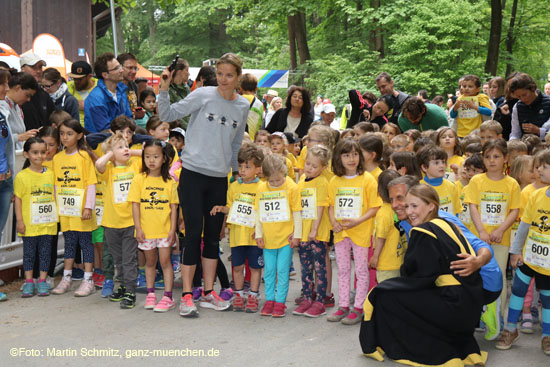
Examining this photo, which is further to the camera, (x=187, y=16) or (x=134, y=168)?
(x=187, y=16)

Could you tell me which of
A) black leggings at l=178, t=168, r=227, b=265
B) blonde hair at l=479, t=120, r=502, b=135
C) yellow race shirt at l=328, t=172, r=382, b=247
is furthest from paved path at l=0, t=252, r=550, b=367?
blonde hair at l=479, t=120, r=502, b=135

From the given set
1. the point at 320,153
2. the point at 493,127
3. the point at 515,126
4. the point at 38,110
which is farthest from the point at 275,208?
the point at 515,126

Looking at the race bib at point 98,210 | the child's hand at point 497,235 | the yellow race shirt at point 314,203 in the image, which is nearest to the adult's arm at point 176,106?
the yellow race shirt at point 314,203

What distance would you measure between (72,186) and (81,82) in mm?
1761

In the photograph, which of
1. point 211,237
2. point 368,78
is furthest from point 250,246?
point 368,78

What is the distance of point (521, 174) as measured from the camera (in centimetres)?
600

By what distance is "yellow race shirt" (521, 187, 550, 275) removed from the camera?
4914 millimetres

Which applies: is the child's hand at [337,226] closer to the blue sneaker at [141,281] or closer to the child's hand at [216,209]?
the child's hand at [216,209]

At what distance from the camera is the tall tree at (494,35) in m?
17.5

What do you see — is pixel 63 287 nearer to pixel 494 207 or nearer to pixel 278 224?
pixel 278 224

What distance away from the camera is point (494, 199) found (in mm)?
5605

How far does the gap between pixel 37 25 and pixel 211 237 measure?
18834 mm

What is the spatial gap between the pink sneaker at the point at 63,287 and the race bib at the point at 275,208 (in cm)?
Result: 225

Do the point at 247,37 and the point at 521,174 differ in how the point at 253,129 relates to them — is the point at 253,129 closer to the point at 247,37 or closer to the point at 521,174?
the point at 521,174
